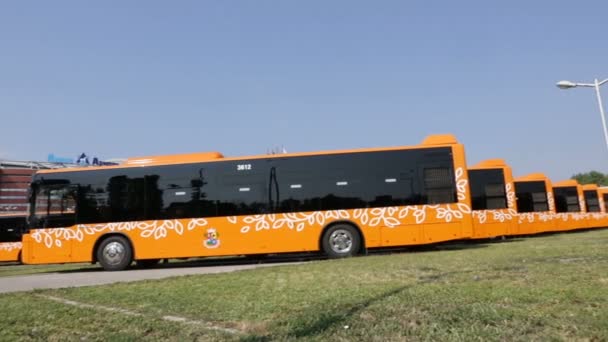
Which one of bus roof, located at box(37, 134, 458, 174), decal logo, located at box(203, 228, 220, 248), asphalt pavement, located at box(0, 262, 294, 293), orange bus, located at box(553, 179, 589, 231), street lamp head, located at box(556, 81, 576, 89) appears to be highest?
street lamp head, located at box(556, 81, 576, 89)

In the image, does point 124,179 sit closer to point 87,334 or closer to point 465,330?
point 87,334

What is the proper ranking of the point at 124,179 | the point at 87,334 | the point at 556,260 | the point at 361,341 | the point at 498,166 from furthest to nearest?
the point at 498,166, the point at 124,179, the point at 556,260, the point at 87,334, the point at 361,341

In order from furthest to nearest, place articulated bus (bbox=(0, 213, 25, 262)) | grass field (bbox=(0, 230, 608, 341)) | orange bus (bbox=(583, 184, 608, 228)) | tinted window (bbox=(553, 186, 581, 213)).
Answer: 1. orange bus (bbox=(583, 184, 608, 228))
2. tinted window (bbox=(553, 186, 581, 213))
3. articulated bus (bbox=(0, 213, 25, 262))
4. grass field (bbox=(0, 230, 608, 341))

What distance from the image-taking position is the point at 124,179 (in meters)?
13.8

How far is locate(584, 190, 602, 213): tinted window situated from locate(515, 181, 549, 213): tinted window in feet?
20.9

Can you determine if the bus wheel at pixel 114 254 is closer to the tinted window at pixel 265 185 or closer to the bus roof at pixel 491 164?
the tinted window at pixel 265 185

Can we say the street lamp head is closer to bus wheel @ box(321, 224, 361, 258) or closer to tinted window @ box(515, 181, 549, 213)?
tinted window @ box(515, 181, 549, 213)

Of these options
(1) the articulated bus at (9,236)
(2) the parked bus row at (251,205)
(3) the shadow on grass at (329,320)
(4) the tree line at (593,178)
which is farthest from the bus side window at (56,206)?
(4) the tree line at (593,178)

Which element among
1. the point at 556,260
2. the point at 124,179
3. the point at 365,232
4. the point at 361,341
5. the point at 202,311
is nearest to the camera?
the point at 361,341

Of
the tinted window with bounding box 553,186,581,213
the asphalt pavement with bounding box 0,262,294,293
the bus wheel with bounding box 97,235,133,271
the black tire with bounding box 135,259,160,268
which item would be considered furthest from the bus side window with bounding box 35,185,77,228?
the tinted window with bounding box 553,186,581,213

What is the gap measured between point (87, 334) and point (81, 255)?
987cm

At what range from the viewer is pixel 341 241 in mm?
12984

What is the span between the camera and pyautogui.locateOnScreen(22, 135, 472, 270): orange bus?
13.0 metres

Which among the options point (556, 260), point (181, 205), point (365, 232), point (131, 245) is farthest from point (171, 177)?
point (556, 260)
